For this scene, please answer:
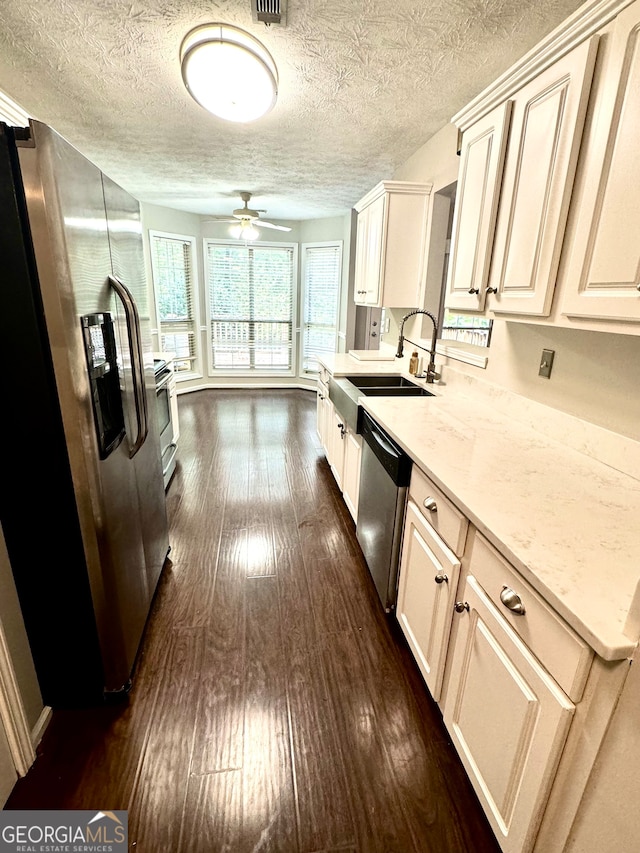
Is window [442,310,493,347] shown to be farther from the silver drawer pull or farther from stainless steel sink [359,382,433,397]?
the silver drawer pull

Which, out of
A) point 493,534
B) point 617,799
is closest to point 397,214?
point 493,534

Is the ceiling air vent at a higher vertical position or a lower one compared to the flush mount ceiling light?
higher

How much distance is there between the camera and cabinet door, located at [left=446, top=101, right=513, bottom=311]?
1533 mm

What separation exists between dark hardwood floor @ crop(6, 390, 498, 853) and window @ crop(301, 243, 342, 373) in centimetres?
433

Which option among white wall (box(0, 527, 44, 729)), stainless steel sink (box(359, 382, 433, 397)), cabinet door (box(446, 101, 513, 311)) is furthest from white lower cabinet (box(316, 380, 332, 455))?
white wall (box(0, 527, 44, 729))

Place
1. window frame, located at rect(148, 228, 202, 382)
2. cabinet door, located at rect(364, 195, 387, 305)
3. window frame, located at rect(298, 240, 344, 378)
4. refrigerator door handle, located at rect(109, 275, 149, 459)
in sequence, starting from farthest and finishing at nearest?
window frame, located at rect(298, 240, 344, 378) → window frame, located at rect(148, 228, 202, 382) → cabinet door, located at rect(364, 195, 387, 305) → refrigerator door handle, located at rect(109, 275, 149, 459)

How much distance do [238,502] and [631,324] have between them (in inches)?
103

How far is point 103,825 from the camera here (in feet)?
3.82

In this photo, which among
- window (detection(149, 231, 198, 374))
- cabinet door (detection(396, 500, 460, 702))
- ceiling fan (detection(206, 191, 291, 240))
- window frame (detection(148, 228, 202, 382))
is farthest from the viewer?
window (detection(149, 231, 198, 374))

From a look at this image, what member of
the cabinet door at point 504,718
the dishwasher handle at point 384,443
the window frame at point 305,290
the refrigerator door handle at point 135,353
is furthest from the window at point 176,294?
the cabinet door at point 504,718

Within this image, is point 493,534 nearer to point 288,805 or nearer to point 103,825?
point 288,805

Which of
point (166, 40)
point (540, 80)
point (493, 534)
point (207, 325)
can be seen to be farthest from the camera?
point (207, 325)

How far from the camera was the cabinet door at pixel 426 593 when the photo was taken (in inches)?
51.3

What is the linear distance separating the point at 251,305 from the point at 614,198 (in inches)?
226
